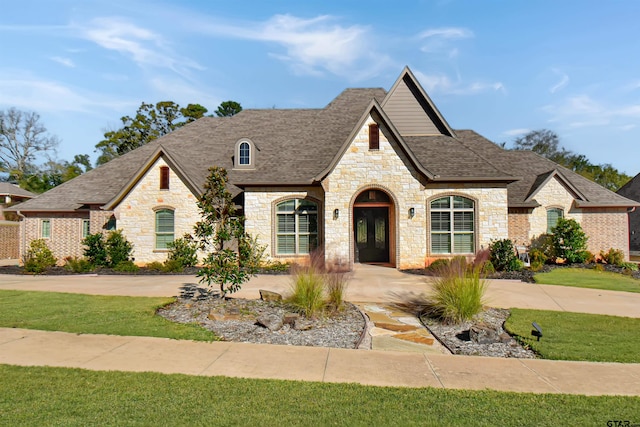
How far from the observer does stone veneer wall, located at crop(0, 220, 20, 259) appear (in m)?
24.1

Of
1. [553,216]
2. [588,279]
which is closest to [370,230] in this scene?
[553,216]

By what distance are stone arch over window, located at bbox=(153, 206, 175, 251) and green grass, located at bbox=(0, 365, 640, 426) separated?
13.0 metres

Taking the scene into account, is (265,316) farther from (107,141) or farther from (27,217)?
(107,141)

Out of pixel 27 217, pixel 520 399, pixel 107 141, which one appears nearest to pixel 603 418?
pixel 520 399

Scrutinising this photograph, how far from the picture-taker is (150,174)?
17.8m

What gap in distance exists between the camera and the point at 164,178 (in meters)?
17.8

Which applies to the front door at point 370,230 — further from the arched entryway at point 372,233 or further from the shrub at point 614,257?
the shrub at point 614,257

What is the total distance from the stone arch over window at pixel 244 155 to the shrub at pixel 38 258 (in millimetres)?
9365

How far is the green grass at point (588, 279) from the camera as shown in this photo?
13.0 metres

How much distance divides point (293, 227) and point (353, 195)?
10.6 ft

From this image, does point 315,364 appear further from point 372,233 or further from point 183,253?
point 372,233

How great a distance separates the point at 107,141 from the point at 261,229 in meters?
31.8

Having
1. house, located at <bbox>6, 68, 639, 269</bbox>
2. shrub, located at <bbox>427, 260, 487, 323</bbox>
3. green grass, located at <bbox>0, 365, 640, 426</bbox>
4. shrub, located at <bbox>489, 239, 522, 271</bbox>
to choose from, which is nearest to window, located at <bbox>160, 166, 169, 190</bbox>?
house, located at <bbox>6, 68, 639, 269</bbox>

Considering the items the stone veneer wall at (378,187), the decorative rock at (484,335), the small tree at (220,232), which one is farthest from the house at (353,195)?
the decorative rock at (484,335)
